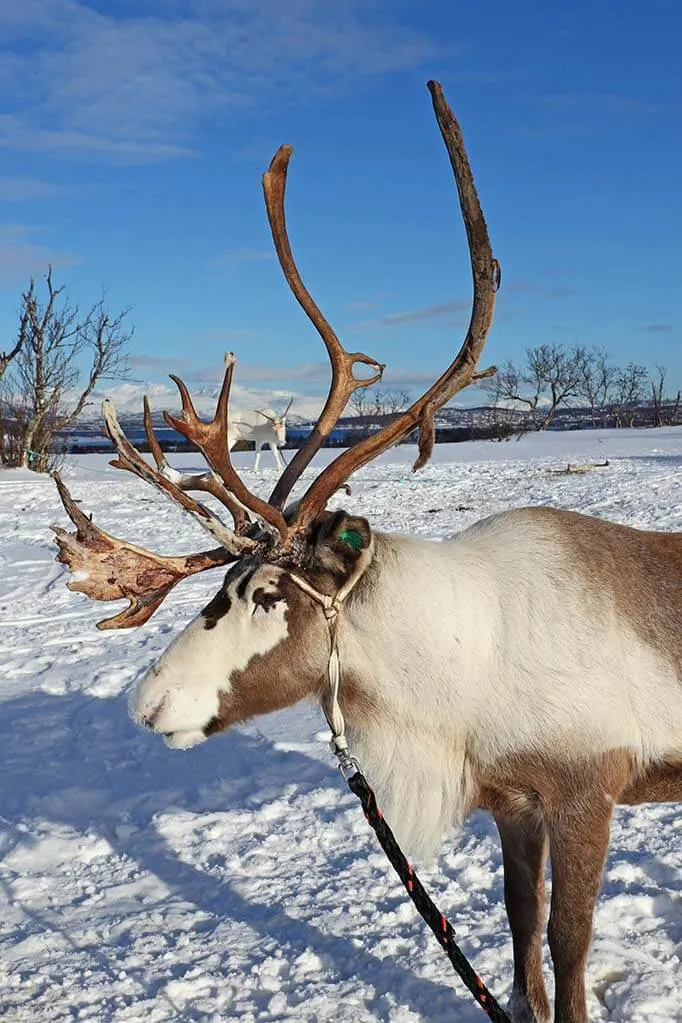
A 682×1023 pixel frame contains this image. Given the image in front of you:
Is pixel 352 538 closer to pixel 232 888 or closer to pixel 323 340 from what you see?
pixel 323 340

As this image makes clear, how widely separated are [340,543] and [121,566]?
0.69m

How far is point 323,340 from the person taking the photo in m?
3.17

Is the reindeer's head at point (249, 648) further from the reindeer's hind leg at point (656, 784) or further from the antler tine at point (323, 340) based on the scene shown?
the reindeer's hind leg at point (656, 784)

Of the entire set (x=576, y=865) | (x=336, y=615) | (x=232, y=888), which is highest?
(x=336, y=615)

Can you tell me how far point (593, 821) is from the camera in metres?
2.64

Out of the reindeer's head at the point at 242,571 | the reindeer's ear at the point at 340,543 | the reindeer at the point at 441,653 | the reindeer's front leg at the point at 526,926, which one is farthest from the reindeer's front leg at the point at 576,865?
the reindeer's ear at the point at 340,543

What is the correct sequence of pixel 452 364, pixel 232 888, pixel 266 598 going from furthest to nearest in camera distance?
pixel 232 888 → pixel 452 364 → pixel 266 598

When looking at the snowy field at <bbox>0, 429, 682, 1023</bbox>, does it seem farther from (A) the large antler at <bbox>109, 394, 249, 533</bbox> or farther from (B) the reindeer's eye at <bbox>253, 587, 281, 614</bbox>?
(A) the large antler at <bbox>109, 394, 249, 533</bbox>

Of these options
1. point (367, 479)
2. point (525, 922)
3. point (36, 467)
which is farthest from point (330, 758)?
point (36, 467)

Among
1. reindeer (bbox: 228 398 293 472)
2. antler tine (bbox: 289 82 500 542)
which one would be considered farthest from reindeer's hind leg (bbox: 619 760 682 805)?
reindeer (bbox: 228 398 293 472)

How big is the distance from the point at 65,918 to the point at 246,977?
34.5 inches

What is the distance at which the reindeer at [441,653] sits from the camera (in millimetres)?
2672

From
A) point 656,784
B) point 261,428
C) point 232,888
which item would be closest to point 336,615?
point 656,784

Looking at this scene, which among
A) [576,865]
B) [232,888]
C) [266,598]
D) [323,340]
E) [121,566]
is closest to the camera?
[576,865]
